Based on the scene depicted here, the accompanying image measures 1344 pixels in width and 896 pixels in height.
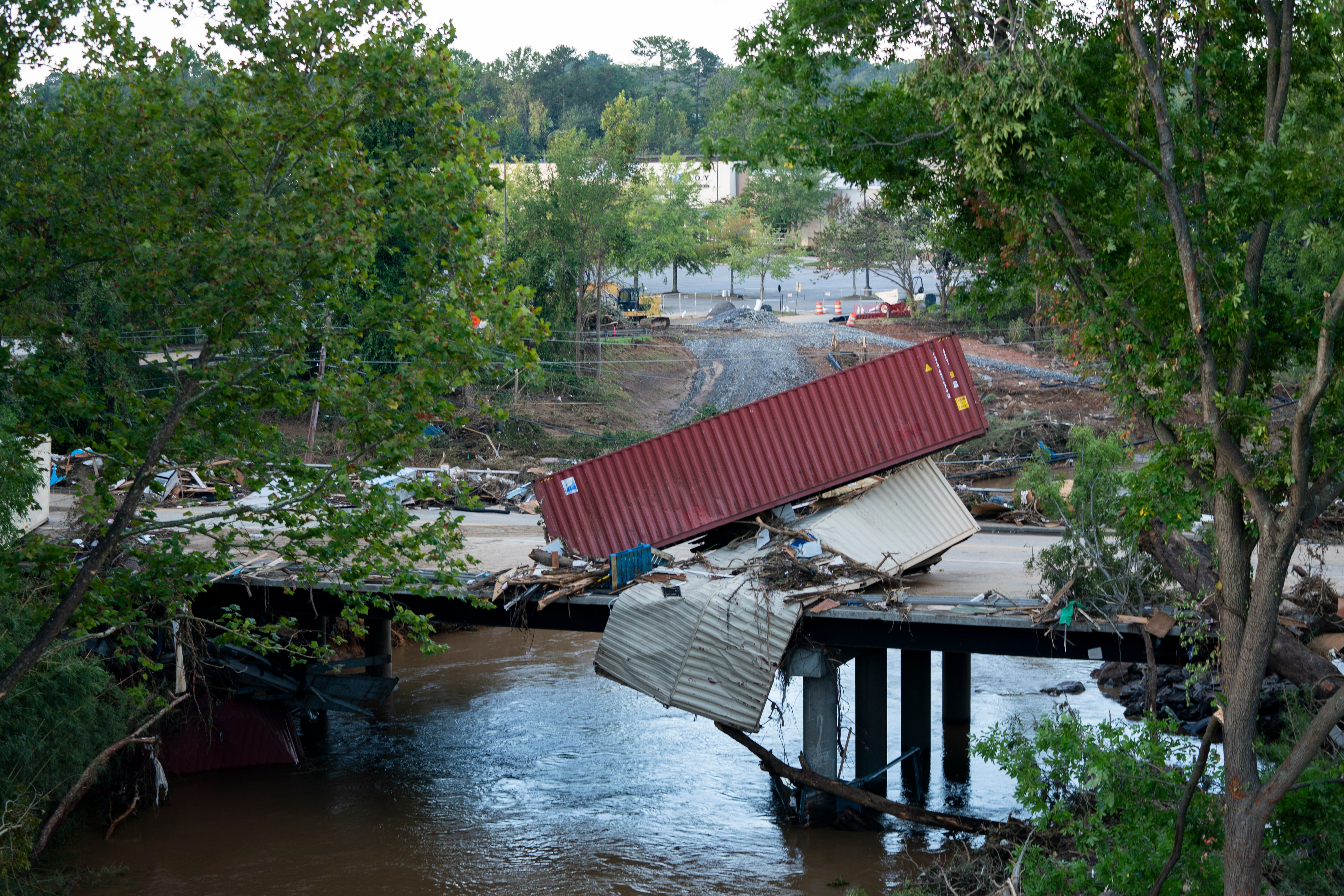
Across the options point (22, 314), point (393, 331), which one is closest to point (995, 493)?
point (393, 331)

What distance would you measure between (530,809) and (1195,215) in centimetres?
1325

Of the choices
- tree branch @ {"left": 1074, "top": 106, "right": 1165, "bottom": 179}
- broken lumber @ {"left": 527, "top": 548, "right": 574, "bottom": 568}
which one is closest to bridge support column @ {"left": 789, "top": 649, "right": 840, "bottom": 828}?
broken lumber @ {"left": 527, "top": 548, "right": 574, "bottom": 568}

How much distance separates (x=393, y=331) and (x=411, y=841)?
31.2 feet

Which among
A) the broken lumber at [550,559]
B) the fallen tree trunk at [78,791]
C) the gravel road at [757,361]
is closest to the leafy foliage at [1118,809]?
the broken lumber at [550,559]

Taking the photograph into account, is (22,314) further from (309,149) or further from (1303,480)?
(1303,480)

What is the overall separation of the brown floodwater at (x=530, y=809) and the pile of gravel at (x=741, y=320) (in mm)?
38511

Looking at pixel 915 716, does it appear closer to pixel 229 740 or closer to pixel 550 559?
pixel 550 559

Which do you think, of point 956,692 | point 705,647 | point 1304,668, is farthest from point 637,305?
point 1304,668

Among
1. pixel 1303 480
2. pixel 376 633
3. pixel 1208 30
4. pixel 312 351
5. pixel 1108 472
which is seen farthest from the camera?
pixel 312 351

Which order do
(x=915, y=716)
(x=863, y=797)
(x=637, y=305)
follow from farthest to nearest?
(x=637, y=305) < (x=915, y=716) < (x=863, y=797)

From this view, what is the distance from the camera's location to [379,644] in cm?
2458

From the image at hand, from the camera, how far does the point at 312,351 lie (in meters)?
38.9

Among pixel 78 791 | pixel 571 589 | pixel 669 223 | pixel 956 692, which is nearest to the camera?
pixel 78 791

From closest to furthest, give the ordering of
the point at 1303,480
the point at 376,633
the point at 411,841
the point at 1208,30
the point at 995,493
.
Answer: the point at 1303,480 < the point at 1208,30 < the point at 411,841 < the point at 376,633 < the point at 995,493
